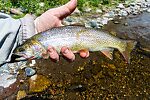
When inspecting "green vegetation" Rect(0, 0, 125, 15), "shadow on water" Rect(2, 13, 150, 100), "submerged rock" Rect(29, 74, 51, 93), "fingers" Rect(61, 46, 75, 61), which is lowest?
"shadow on water" Rect(2, 13, 150, 100)

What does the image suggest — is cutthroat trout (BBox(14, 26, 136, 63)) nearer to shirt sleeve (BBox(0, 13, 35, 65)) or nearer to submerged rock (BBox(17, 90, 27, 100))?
shirt sleeve (BBox(0, 13, 35, 65))

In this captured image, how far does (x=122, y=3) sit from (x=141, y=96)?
31.8 feet

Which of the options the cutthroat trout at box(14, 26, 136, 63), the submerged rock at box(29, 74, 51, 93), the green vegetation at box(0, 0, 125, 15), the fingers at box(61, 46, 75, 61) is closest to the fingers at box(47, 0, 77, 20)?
the cutthroat trout at box(14, 26, 136, 63)

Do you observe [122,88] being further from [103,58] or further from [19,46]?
[19,46]

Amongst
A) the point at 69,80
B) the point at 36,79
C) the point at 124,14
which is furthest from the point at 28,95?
the point at 124,14

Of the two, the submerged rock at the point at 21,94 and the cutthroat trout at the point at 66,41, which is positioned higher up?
the cutthroat trout at the point at 66,41

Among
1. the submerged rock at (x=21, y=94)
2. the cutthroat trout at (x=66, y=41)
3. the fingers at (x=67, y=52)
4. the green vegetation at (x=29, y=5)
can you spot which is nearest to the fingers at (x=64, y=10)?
the cutthroat trout at (x=66, y=41)

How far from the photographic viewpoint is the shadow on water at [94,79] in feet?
27.3

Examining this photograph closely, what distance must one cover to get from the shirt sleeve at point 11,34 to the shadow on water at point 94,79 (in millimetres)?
3416

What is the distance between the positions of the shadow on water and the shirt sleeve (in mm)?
3416

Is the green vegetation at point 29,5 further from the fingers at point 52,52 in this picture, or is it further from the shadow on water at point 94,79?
the fingers at point 52,52

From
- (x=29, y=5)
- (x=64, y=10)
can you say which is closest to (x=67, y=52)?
(x=64, y=10)

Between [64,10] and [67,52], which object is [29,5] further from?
[67,52]

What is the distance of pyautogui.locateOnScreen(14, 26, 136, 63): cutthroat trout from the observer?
15.7 feet
